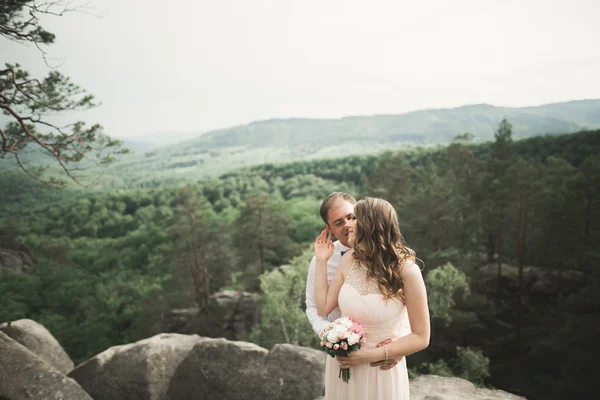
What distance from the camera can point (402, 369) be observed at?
10.9 feet

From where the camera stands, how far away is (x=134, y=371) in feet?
30.1

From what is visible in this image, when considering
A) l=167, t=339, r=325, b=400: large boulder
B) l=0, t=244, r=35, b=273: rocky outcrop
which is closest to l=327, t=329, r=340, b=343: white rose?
l=167, t=339, r=325, b=400: large boulder

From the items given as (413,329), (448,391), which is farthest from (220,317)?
(413,329)

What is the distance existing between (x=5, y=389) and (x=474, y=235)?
96.5 feet

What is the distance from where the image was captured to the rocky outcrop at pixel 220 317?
1054 inches

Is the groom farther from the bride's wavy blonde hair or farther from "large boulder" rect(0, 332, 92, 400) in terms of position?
"large boulder" rect(0, 332, 92, 400)

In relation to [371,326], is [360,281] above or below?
above

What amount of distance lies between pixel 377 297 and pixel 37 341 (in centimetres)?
1198

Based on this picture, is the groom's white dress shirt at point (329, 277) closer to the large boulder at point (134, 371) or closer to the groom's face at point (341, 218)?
the groom's face at point (341, 218)

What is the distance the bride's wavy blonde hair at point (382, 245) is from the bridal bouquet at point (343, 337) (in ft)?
1.29

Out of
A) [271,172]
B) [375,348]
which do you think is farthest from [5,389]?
[271,172]

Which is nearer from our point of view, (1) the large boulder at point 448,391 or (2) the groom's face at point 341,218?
(2) the groom's face at point 341,218

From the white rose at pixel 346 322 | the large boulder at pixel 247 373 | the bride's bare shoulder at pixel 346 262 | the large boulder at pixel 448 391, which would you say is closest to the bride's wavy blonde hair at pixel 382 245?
the bride's bare shoulder at pixel 346 262

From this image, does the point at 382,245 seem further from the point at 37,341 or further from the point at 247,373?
the point at 37,341
